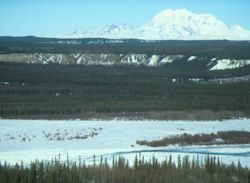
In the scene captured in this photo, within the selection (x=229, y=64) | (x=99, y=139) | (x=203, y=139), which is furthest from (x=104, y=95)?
(x=229, y=64)

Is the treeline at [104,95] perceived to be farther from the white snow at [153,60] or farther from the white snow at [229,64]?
the white snow at [153,60]

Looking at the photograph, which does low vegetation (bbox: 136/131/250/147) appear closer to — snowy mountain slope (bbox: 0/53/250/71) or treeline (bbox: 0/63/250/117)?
treeline (bbox: 0/63/250/117)

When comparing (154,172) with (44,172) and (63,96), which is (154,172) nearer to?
(44,172)

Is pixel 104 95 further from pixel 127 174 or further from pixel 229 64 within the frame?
pixel 229 64

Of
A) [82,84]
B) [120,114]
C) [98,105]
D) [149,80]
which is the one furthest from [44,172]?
[149,80]

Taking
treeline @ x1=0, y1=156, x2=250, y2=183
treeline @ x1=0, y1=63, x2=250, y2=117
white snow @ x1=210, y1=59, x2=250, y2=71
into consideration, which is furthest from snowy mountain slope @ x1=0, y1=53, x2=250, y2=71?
treeline @ x1=0, y1=156, x2=250, y2=183

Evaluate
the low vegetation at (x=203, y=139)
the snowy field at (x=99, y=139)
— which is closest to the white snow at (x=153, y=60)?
the snowy field at (x=99, y=139)
